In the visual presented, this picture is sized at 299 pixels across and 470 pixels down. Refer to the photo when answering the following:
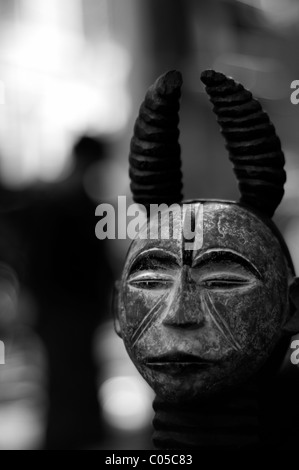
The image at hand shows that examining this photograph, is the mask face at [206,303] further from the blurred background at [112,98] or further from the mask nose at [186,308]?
the blurred background at [112,98]

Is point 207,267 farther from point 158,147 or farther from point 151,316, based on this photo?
point 158,147

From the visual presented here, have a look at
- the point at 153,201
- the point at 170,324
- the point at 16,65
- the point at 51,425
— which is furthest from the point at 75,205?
the point at 16,65

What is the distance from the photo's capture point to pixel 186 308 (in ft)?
7.17

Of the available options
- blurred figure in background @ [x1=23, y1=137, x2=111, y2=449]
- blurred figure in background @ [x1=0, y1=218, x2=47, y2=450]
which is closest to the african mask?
blurred figure in background @ [x1=23, y1=137, x2=111, y2=449]

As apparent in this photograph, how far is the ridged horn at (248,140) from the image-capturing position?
235 cm

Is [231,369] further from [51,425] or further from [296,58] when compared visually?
[296,58]

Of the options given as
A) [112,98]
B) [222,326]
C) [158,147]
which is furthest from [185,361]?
[112,98]

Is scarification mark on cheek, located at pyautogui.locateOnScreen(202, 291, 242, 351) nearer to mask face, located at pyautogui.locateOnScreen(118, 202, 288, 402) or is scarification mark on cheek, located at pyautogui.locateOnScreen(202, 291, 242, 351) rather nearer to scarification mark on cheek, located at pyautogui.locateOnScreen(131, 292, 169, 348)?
mask face, located at pyautogui.locateOnScreen(118, 202, 288, 402)

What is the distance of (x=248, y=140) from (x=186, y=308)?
59 centimetres

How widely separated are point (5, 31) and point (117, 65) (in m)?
1.56

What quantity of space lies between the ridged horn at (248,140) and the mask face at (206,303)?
4.5 inches

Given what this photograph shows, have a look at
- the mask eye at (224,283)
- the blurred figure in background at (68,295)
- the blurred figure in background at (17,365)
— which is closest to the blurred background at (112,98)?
the blurred figure in background at (17,365)

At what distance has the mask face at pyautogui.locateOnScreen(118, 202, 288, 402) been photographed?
2.19 m

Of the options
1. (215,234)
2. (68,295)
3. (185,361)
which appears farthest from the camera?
(68,295)
